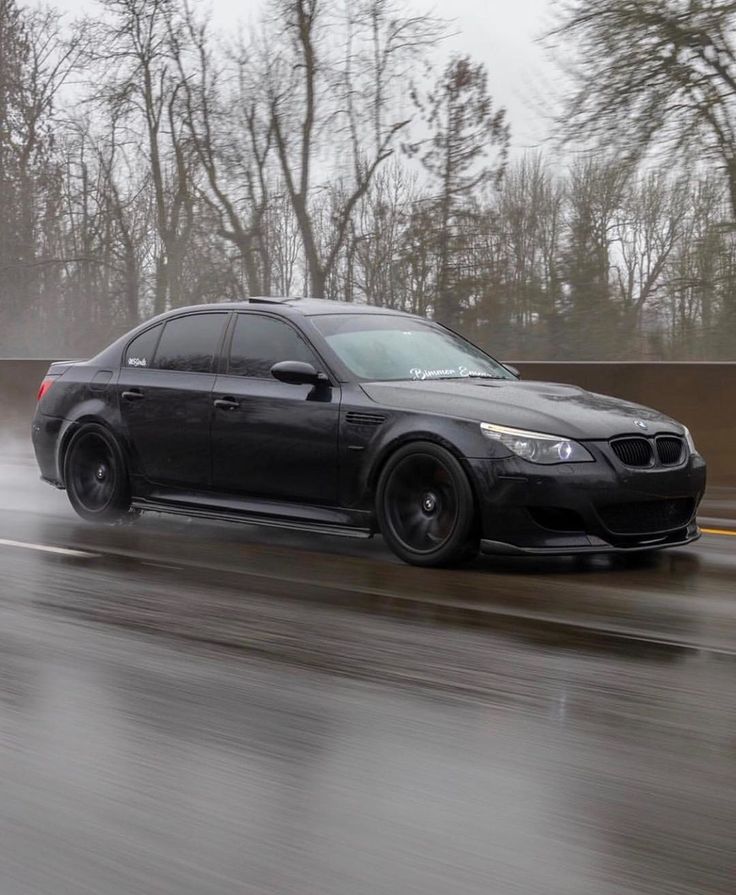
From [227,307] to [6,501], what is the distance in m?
3.79

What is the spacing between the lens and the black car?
735cm

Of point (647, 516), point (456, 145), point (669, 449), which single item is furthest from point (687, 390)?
point (456, 145)

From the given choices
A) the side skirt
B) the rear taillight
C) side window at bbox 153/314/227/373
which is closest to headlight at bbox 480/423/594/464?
the side skirt

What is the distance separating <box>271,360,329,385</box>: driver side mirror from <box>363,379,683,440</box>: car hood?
325mm

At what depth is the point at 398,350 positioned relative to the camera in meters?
8.66

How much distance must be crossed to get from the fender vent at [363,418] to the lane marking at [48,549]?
5.88ft

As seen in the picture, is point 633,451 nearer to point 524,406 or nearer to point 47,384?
point 524,406

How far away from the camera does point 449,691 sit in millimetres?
4855

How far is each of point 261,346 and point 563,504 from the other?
2.55m

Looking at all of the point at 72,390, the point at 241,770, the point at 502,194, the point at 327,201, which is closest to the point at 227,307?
the point at 72,390

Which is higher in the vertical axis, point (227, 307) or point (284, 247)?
point (284, 247)

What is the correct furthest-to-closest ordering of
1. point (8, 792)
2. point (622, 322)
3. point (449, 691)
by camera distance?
point (622, 322) < point (449, 691) < point (8, 792)

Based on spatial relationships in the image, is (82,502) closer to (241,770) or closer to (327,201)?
(241,770)

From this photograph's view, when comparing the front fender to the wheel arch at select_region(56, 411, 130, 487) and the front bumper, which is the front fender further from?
the wheel arch at select_region(56, 411, 130, 487)
